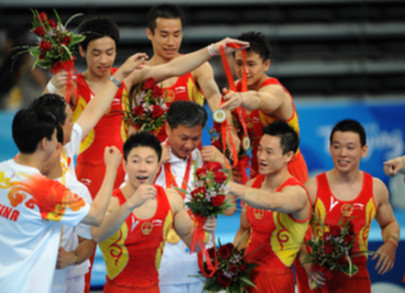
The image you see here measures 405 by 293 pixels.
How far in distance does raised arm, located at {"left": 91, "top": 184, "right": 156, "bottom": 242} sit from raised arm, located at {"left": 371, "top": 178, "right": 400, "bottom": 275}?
181 centimetres

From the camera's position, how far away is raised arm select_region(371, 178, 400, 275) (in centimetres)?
462

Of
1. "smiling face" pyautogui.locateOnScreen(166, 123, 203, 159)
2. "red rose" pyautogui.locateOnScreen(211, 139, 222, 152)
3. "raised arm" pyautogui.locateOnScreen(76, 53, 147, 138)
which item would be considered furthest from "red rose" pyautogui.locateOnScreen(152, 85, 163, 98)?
"red rose" pyautogui.locateOnScreen(211, 139, 222, 152)

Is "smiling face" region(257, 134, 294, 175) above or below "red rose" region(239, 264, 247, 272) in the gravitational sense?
above

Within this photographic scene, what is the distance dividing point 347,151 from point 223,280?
1293 mm

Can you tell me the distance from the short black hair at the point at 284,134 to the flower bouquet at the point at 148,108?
806 millimetres

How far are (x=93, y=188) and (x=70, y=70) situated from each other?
1.09 m

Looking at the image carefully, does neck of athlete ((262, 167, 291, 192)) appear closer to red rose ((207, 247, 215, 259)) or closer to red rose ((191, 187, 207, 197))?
red rose ((207, 247, 215, 259))

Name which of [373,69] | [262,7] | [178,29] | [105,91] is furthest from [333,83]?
[105,91]

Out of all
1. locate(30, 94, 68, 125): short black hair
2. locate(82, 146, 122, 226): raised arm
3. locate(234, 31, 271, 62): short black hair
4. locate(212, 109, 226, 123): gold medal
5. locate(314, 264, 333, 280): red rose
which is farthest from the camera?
locate(234, 31, 271, 62): short black hair

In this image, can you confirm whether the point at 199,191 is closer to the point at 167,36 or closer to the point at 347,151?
the point at 347,151

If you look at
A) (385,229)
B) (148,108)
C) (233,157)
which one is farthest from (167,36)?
(385,229)

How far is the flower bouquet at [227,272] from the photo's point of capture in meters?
4.18

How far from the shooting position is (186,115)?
4543 mm

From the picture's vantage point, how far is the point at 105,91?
4648mm
